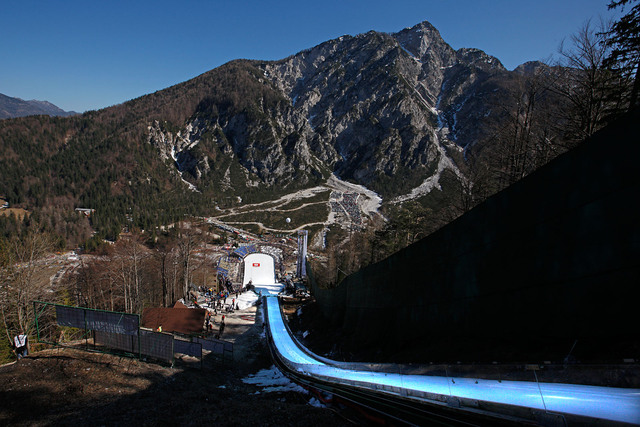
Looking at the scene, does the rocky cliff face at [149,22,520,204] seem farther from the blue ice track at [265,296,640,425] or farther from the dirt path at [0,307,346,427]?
the blue ice track at [265,296,640,425]

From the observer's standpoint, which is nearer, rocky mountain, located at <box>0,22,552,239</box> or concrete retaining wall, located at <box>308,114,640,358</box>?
concrete retaining wall, located at <box>308,114,640,358</box>

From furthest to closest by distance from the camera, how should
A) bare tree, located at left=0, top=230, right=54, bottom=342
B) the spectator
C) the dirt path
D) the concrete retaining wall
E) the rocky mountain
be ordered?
the rocky mountain
bare tree, located at left=0, top=230, right=54, bottom=342
the spectator
the dirt path
the concrete retaining wall

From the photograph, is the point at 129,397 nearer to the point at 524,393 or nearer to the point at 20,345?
the point at 20,345

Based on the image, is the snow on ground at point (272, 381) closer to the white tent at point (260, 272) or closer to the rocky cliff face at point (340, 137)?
the white tent at point (260, 272)

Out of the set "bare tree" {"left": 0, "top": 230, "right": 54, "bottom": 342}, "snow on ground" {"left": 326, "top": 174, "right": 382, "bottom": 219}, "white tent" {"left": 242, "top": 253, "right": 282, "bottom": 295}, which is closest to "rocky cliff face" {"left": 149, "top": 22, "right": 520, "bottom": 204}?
"snow on ground" {"left": 326, "top": 174, "right": 382, "bottom": 219}

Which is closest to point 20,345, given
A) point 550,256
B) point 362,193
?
point 550,256

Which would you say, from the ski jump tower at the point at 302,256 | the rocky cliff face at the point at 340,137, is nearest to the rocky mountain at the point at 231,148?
the rocky cliff face at the point at 340,137
